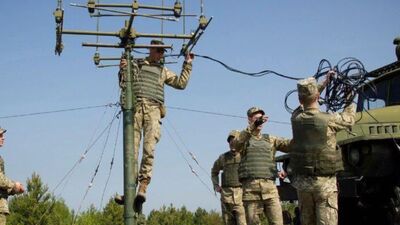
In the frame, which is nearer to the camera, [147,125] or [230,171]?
[147,125]

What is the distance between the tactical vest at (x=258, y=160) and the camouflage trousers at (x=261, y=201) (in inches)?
3.2

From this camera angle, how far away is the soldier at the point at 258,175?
23.6 feet

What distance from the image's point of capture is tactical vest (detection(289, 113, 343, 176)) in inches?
235

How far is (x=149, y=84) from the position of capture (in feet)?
22.8

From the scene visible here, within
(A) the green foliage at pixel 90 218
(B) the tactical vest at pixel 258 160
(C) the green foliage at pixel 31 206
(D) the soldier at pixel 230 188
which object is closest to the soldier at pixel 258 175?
(B) the tactical vest at pixel 258 160

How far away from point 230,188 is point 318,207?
11.4 feet

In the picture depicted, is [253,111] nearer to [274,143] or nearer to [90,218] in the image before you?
[274,143]

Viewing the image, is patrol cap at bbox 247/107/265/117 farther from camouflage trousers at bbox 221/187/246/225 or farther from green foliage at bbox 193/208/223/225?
green foliage at bbox 193/208/223/225

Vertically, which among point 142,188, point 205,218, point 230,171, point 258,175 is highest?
point 205,218

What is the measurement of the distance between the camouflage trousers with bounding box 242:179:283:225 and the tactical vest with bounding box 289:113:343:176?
1099 mm

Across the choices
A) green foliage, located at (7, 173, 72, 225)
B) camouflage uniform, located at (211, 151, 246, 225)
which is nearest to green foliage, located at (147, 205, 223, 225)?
green foliage, located at (7, 173, 72, 225)

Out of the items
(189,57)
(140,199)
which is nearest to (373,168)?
(189,57)

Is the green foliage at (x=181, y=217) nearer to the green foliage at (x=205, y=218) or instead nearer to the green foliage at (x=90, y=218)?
the green foliage at (x=205, y=218)

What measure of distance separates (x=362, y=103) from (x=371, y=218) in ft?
7.49
